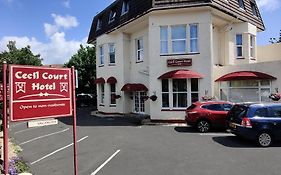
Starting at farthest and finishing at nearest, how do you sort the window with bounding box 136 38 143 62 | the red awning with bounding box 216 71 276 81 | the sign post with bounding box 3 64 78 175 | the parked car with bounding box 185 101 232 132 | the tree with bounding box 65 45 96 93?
the tree with bounding box 65 45 96 93 → the window with bounding box 136 38 143 62 → the red awning with bounding box 216 71 276 81 → the parked car with bounding box 185 101 232 132 → the sign post with bounding box 3 64 78 175

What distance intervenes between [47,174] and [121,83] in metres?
16.6

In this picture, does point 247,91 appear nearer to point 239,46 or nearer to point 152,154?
point 239,46

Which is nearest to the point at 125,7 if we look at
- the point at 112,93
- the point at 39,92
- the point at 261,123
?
the point at 112,93

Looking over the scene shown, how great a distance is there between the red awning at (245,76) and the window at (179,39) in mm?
3217

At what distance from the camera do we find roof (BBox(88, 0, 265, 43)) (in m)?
19.1

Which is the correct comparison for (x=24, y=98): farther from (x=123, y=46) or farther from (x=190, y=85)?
(x=123, y=46)

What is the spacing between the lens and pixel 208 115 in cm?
1544

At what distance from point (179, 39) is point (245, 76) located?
490cm

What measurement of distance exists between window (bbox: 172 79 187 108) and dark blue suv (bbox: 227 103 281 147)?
7.94 metres

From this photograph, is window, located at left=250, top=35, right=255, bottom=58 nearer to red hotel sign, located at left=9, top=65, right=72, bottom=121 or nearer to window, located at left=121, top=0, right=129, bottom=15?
window, located at left=121, top=0, right=129, bottom=15

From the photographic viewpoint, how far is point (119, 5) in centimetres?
2548

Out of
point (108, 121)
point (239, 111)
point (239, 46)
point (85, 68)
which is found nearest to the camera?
point (239, 111)

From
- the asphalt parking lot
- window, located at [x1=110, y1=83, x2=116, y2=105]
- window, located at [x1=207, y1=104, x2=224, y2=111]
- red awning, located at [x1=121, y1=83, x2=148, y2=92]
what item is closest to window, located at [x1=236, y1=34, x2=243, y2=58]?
red awning, located at [x1=121, y1=83, x2=148, y2=92]

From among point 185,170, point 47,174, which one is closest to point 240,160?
point 185,170
